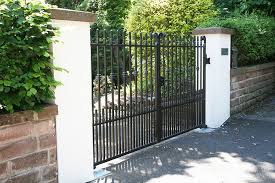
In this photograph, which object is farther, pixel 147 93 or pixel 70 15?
pixel 147 93

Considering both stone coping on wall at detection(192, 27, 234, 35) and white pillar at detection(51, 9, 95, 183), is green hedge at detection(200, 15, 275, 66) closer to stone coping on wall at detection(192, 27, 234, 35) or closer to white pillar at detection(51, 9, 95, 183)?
stone coping on wall at detection(192, 27, 234, 35)

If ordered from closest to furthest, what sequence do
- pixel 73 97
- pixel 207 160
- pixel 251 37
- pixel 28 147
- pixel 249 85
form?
pixel 28 147 < pixel 73 97 < pixel 207 160 < pixel 251 37 < pixel 249 85

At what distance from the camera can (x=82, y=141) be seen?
4.50 m

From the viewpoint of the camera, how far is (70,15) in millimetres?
4223

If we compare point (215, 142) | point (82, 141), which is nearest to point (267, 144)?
point (215, 142)

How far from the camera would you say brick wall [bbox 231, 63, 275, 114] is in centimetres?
829

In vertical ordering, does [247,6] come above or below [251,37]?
→ above

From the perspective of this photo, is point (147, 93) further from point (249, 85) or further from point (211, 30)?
point (249, 85)

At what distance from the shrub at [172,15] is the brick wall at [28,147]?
5.74 m

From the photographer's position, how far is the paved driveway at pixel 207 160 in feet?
15.5

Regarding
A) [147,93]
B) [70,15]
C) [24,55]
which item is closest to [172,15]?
[147,93]

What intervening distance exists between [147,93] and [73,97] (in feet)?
6.22

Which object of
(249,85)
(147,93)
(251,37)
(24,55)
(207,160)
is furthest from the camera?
(249,85)

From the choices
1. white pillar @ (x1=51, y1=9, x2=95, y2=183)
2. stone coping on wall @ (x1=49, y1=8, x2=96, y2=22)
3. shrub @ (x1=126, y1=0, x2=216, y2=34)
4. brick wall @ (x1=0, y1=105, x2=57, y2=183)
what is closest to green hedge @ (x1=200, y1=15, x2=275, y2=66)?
shrub @ (x1=126, y1=0, x2=216, y2=34)
